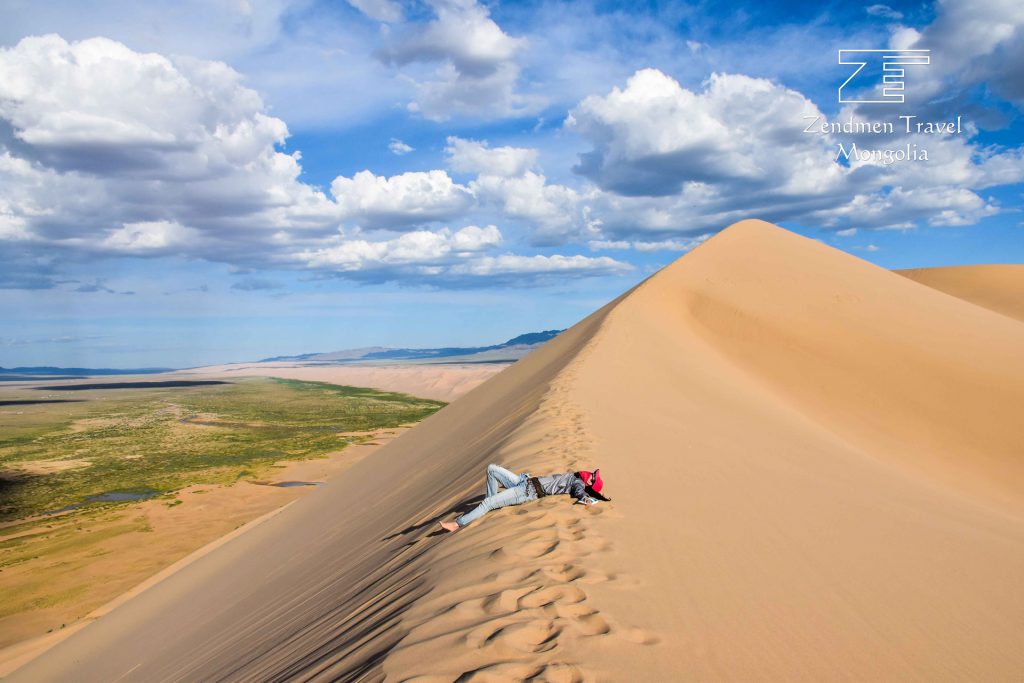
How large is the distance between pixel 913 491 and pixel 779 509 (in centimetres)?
338

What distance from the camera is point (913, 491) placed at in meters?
7.31

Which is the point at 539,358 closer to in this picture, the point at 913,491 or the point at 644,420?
the point at 644,420

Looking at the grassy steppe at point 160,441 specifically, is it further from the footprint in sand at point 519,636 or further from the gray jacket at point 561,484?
the footprint in sand at point 519,636

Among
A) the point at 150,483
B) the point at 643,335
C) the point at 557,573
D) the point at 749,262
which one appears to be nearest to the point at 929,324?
the point at 749,262

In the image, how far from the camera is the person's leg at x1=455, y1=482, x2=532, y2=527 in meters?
5.02

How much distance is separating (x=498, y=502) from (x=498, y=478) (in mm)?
364

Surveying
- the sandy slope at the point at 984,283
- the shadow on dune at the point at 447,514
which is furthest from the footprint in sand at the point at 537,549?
the sandy slope at the point at 984,283

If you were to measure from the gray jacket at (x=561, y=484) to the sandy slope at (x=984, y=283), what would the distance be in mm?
34589

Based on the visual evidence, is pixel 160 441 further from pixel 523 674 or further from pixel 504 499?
pixel 523 674

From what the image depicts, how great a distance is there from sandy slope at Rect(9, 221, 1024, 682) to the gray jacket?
0.66 feet

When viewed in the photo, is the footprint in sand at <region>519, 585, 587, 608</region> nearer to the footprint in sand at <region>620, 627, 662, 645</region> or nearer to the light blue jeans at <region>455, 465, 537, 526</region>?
the footprint in sand at <region>620, 627, 662, 645</region>

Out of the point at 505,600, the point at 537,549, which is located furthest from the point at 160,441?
the point at 505,600

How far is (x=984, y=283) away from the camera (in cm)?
3619

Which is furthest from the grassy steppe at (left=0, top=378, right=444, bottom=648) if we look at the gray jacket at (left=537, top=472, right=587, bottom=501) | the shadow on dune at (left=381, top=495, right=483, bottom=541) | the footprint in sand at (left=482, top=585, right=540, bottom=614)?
the footprint in sand at (left=482, top=585, right=540, bottom=614)
